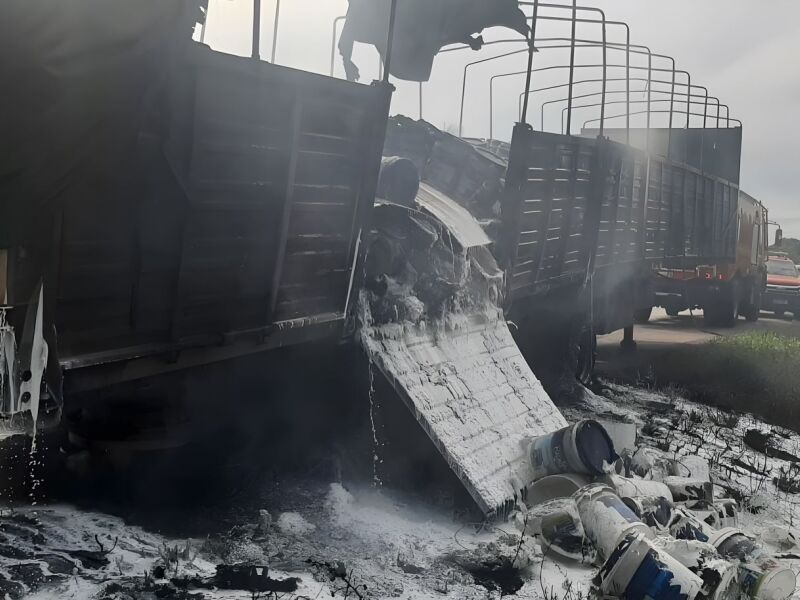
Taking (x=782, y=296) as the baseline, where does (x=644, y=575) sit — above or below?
below

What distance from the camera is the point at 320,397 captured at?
17.0 feet

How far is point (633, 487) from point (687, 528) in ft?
1.65

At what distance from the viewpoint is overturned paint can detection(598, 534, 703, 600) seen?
11.0 feet

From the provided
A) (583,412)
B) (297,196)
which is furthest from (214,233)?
(583,412)

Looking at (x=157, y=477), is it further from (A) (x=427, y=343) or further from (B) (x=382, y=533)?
(A) (x=427, y=343)

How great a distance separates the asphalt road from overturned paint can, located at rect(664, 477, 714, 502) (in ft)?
18.4

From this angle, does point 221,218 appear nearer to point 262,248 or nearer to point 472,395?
point 262,248

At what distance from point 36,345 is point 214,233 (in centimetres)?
102

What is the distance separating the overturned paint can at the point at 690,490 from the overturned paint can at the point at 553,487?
63 cm

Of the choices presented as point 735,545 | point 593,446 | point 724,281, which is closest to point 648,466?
point 593,446

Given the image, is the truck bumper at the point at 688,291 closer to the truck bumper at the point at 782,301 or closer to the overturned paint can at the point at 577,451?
the truck bumper at the point at 782,301

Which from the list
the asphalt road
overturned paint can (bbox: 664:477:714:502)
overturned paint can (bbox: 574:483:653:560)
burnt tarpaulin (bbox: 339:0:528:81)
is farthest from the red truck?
overturned paint can (bbox: 574:483:653:560)

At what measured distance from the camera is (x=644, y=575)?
3416 millimetres

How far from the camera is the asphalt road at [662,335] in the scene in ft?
38.7
